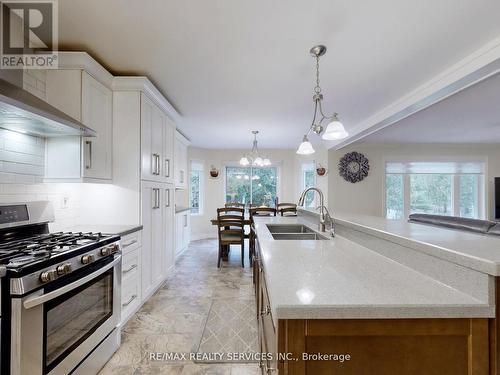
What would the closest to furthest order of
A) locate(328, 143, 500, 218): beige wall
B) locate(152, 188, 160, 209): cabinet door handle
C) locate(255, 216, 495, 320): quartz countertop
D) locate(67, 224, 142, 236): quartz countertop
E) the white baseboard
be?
locate(255, 216, 495, 320): quartz countertop < locate(67, 224, 142, 236): quartz countertop < locate(152, 188, 160, 209): cabinet door handle < locate(328, 143, 500, 218): beige wall < the white baseboard

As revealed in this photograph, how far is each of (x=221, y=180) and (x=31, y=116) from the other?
507 cm

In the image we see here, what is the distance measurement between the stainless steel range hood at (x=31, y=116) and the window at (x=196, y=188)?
4299mm

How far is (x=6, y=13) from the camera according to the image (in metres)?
Result: 1.54

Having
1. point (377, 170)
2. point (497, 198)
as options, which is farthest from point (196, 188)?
point (497, 198)

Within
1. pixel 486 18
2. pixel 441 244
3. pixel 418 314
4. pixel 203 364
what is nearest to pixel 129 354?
pixel 203 364

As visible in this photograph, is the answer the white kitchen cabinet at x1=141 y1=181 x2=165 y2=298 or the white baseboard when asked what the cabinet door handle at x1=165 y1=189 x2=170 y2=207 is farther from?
the white baseboard

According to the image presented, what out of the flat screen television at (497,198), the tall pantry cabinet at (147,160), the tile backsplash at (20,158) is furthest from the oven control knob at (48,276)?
Result: the flat screen television at (497,198)

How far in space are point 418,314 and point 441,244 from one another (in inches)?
14.9

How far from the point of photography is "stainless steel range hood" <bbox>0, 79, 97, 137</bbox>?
1.17m

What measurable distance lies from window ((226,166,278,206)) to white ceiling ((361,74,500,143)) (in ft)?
9.32

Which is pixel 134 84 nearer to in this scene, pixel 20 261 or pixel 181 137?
pixel 20 261

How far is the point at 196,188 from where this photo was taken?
6270mm

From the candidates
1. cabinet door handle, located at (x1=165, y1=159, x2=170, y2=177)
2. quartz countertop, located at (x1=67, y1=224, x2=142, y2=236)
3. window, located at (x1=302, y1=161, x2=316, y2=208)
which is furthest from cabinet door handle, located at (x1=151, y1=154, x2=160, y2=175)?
window, located at (x1=302, y1=161, x2=316, y2=208)

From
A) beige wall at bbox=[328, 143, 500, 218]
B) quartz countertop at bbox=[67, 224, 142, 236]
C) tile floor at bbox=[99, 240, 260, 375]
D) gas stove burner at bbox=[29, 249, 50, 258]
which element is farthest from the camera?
beige wall at bbox=[328, 143, 500, 218]
